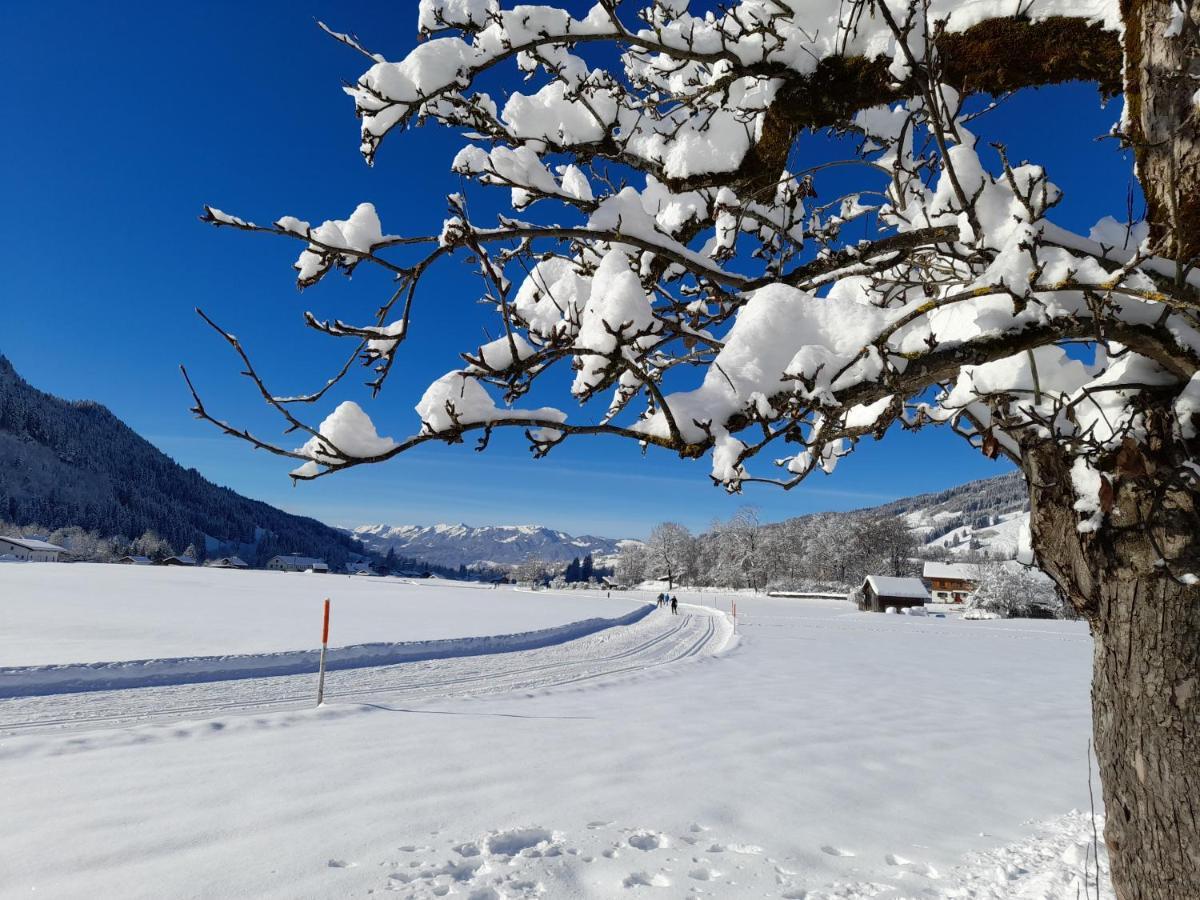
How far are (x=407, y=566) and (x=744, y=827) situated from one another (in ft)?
656

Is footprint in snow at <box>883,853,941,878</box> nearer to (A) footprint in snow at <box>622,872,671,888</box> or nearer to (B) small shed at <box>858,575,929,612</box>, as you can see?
(A) footprint in snow at <box>622,872,671,888</box>

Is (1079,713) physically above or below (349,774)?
below

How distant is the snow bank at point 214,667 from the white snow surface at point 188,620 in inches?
23.8

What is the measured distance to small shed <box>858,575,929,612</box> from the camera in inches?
2046

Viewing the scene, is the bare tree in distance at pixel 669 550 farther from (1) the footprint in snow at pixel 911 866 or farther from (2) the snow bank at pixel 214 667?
(1) the footprint in snow at pixel 911 866

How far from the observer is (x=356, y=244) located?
2.28m

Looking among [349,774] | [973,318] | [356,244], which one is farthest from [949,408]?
[349,774]

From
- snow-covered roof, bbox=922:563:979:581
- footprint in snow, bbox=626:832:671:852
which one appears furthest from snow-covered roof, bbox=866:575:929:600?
footprint in snow, bbox=626:832:671:852

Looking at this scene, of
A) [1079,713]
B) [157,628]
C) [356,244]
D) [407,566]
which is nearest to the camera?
[356,244]

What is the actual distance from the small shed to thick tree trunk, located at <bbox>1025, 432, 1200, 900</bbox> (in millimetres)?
54652

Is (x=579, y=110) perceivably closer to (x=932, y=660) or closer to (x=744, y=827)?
(x=744, y=827)

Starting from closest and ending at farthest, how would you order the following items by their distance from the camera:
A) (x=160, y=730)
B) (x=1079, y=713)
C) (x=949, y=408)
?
(x=949, y=408) → (x=160, y=730) → (x=1079, y=713)

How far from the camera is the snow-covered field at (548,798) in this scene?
3.02m

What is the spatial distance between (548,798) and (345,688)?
657 centimetres
